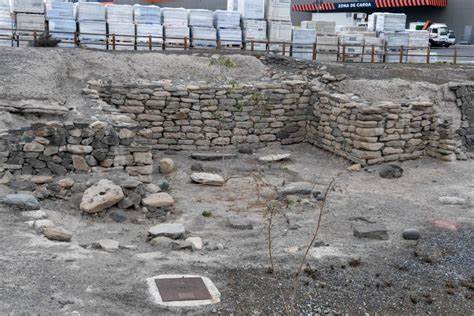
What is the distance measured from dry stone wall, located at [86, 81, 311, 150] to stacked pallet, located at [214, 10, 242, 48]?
5079 mm

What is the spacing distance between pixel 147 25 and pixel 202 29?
6.06 ft

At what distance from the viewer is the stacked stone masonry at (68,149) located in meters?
9.76

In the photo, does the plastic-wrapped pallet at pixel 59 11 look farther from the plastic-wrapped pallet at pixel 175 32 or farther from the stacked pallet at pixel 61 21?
the plastic-wrapped pallet at pixel 175 32

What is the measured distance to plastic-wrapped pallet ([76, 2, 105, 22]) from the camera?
18.4m

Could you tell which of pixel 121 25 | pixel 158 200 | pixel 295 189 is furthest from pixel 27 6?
pixel 295 189

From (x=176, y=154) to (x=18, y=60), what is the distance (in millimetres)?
4403

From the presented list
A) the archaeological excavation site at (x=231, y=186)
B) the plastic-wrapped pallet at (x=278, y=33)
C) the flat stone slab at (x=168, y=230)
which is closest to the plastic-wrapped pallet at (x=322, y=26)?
the plastic-wrapped pallet at (x=278, y=33)

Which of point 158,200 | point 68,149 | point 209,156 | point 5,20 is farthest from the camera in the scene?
point 5,20

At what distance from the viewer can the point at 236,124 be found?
1476cm

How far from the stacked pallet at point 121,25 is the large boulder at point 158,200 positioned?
1013cm

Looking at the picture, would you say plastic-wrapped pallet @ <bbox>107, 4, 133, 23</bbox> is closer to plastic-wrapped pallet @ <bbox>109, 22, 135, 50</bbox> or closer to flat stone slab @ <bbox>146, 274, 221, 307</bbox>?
plastic-wrapped pallet @ <bbox>109, 22, 135, 50</bbox>

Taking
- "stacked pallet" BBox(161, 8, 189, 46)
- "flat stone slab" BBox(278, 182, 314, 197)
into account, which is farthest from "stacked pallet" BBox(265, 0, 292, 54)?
"flat stone slab" BBox(278, 182, 314, 197)

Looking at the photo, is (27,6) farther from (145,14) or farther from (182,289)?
(182,289)

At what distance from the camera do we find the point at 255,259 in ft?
24.8
